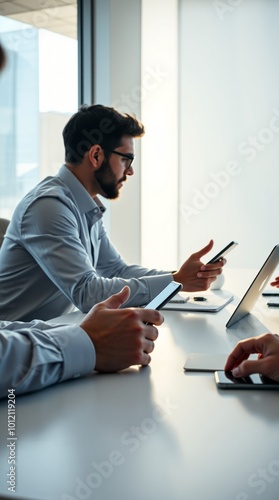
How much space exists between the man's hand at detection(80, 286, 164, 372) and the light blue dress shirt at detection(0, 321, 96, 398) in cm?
3

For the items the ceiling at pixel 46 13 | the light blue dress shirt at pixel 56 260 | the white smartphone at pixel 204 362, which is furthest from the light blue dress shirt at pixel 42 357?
the ceiling at pixel 46 13

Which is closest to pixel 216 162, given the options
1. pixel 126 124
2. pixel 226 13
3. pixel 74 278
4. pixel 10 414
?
pixel 226 13

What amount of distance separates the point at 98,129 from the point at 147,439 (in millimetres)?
1988

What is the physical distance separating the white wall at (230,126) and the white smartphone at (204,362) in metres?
3.66

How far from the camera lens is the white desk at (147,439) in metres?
0.68

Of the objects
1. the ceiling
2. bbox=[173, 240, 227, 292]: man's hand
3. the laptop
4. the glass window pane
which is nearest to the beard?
bbox=[173, 240, 227, 292]: man's hand

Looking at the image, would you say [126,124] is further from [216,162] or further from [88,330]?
[216,162]

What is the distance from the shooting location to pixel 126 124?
265cm

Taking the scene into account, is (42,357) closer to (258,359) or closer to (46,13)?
(258,359)

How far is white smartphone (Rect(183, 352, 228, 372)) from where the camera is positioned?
1.20m

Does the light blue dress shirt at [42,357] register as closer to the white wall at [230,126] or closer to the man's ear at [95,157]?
the man's ear at [95,157]

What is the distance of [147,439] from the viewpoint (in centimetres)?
83

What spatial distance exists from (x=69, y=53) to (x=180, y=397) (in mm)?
4146

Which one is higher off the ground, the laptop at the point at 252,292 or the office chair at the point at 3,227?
the office chair at the point at 3,227
